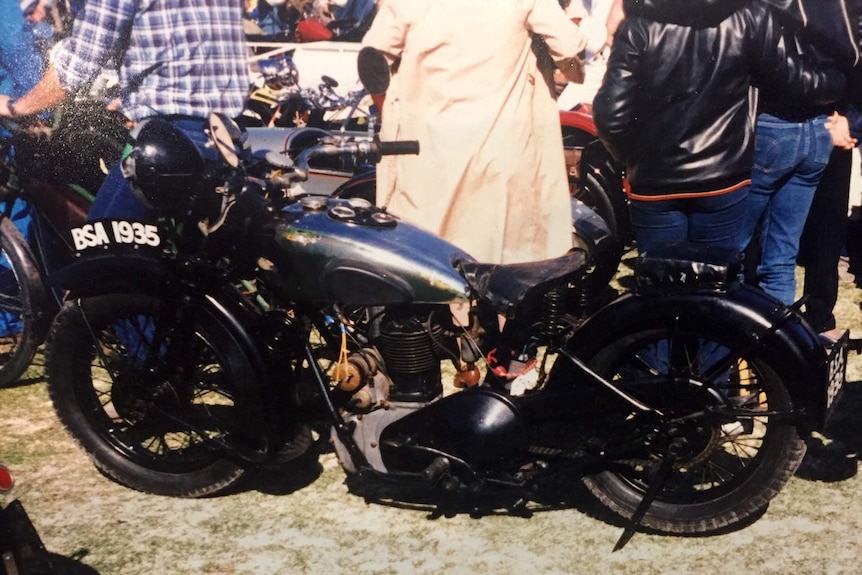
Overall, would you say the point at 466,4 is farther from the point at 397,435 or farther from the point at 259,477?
the point at 259,477

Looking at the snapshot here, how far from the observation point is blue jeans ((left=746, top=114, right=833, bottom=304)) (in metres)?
3.82

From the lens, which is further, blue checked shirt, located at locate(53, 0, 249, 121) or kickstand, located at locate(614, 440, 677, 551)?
blue checked shirt, located at locate(53, 0, 249, 121)

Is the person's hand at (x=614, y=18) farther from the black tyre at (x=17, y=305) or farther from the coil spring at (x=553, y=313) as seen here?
the black tyre at (x=17, y=305)

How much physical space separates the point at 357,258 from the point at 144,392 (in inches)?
39.7

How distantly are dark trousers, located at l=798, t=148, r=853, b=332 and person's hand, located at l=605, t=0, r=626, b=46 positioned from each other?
46.4 inches

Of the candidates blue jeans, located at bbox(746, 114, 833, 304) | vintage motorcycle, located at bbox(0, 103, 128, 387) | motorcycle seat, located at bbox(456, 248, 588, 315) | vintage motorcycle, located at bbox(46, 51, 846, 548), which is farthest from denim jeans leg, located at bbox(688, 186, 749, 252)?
vintage motorcycle, located at bbox(0, 103, 128, 387)

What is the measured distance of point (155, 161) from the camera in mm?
3213

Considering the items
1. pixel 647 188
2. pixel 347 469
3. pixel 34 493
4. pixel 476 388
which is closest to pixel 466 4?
pixel 647 188

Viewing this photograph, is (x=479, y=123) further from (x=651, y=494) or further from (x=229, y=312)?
(x=651, y=494)

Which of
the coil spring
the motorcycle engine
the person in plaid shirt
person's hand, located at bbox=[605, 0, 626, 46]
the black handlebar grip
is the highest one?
person's hand, located at bbox=[605, 0, 626, 46]

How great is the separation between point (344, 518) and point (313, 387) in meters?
0.51

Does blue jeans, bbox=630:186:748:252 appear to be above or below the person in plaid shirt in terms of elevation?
below

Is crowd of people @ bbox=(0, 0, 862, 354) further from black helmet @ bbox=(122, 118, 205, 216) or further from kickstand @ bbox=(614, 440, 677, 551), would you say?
kickstand @ bbox=(614, 440, 677, 551)

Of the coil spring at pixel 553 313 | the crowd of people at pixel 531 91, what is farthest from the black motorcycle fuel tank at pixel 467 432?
the crowd of people at pixel 531 91
